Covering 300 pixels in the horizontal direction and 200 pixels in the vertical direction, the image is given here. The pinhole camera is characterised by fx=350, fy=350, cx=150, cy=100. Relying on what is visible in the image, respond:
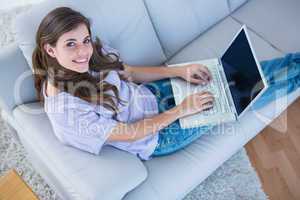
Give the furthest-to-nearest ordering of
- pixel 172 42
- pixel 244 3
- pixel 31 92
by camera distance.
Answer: pixel 244 3
pixel 172 42
pixel 31 92

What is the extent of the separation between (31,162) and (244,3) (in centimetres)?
130

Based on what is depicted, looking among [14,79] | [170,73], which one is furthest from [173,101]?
[14,79]

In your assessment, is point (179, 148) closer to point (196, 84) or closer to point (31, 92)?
point (196, 84)

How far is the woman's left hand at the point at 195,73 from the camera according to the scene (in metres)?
1.37

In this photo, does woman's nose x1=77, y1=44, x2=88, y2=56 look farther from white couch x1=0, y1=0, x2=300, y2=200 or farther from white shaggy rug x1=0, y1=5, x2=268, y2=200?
white shaggy rug x1=0, y1=5, x2=268, y2=200

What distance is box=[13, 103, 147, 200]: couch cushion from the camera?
1.05m

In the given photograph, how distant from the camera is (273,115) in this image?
1438 millimetres

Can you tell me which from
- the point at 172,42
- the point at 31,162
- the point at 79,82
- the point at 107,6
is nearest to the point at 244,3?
the point at 172,42

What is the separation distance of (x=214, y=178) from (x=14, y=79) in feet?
3.09

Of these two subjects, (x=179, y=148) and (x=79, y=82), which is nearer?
(x=79, y=82)

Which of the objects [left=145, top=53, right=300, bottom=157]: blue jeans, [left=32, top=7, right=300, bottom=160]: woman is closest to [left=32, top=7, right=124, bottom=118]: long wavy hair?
[left=32, top=7, right=300, bottom=160]: woman

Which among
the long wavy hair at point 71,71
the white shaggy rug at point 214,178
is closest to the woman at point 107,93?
the long wavy hair at point 71,71

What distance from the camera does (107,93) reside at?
1.20 meters

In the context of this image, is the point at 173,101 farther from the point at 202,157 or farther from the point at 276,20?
the point at 276,20
